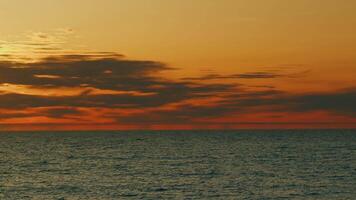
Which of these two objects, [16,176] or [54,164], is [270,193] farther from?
[54,164]

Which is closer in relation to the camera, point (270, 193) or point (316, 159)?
point (270, 193)

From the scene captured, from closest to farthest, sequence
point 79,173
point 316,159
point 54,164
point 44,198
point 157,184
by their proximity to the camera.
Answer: point 44,198 → point 157,184 → point 79,173 → point 54,164 → point 316,159

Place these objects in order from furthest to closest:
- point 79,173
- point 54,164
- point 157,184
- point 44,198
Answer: point 54,164, point 79,173, point 157,184, point 44,198

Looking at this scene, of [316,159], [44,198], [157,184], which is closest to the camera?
[44,198]

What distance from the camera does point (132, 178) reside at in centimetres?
8356

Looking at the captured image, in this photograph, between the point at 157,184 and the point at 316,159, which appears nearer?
the point at 157,184

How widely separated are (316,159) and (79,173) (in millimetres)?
46188

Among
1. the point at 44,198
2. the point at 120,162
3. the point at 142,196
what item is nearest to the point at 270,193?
the point at 142,196

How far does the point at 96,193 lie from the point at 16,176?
22.5 meters

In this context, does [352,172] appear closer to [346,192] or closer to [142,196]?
[346,192]

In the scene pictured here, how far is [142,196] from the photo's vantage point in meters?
66.1

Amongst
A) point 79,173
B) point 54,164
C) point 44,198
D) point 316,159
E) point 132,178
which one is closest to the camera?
point 44,198

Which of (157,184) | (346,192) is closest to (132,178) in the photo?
(157,184)

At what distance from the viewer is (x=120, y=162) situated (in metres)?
114
